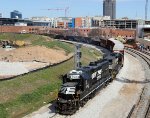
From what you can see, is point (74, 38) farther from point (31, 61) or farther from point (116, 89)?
point (116, 89)

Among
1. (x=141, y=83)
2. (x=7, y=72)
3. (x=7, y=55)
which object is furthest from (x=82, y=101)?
(x=7, y=55)

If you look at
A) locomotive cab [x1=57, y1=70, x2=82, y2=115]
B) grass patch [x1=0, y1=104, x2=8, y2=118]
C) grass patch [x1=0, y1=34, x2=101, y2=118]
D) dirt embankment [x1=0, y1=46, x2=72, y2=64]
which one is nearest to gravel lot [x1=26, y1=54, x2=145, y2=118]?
locomotive cab [x1=57, y1=70, x2=82, y2=115]

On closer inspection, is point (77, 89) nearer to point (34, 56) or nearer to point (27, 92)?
point (27, 92)

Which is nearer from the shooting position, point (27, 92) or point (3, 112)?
point (3, 112)

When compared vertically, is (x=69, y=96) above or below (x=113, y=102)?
above

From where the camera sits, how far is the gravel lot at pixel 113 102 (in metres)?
33.7

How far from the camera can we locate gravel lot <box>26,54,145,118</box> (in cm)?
3369

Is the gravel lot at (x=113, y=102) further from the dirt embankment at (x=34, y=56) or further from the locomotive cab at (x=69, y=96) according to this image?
the dirt embankment at (x=34, y=56)

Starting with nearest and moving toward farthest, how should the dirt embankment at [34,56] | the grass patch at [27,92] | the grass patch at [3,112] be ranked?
the grass patch at [3,112] → the grass patch at [27,92] → the dirt embankment at [34,56]

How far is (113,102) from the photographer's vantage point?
1543 inches

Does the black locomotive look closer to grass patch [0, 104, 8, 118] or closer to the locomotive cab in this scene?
the locomotive cab

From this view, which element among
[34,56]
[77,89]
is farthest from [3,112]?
[34,56]

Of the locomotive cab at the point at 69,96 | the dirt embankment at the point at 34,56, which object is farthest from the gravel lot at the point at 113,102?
the dirt embankment at the point at 34,56

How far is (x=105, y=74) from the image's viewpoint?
4712cm
